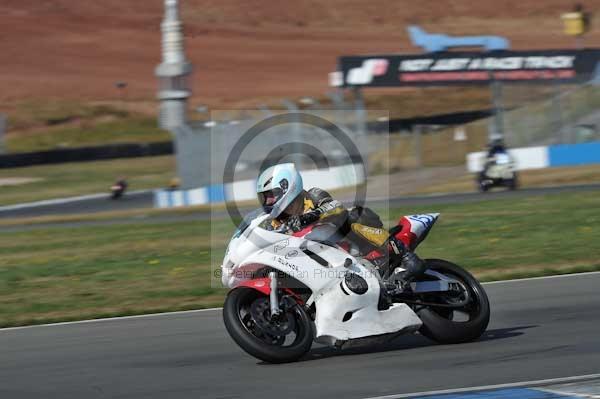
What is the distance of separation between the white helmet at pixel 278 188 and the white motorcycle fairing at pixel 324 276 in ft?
0.43

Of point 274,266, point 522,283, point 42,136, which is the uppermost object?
point 274,266

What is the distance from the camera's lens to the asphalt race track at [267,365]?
266 inches

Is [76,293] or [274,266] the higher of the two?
[274,266]

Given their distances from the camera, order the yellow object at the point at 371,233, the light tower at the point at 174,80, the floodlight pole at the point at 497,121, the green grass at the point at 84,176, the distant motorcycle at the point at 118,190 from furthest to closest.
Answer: the light tower at the point at 174,80 < the green grass at the point at 84,176 < the distant motorcycle at the point at 118,190 < the floodlight pole at the point at 497,121 < the yellow object at the point at 371,233

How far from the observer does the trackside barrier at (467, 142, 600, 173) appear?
27.3 metres

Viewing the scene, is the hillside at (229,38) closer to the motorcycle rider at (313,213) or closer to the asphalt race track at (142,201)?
the asphalt race track at (142,201)

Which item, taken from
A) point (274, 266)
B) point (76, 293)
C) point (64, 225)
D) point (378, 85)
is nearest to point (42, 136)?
point (378, 85)

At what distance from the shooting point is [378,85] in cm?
3122

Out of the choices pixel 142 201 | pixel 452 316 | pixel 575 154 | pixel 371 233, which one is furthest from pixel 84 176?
pixel 371 233

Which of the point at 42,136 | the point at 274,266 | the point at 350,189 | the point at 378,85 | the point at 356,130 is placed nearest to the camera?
the point at 274,266

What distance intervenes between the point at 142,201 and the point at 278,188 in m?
21.6

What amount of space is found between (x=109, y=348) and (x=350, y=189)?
1060cm

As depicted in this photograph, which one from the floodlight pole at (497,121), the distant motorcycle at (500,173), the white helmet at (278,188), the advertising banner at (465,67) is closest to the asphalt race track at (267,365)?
the white helmet at (278,188)

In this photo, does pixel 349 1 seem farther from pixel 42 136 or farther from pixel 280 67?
pixel 42 136
